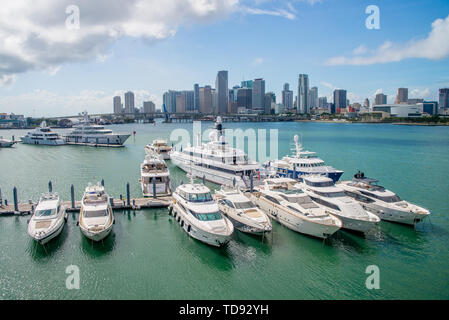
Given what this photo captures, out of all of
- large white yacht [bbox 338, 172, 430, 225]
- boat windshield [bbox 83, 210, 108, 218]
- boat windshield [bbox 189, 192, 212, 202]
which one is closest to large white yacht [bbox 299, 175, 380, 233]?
large white yacht [bbox 338, 172, 430, 225]

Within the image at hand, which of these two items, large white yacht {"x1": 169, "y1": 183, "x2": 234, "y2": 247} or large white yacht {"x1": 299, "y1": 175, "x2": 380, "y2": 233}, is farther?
large white yacht {"x1": 299, "y1": 175, "x2": 380, "y2": 233}

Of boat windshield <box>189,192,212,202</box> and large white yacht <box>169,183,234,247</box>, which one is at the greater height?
boat windshield <box>189,192,212,202</box>

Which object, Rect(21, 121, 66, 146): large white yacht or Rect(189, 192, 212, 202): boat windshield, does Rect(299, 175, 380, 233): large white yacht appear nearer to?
Rect(189, 192, 212, 202): boat windshield

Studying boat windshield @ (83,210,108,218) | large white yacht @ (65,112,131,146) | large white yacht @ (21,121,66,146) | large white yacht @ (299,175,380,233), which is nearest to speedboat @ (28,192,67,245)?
boat windshield @ (83,210,108,218)

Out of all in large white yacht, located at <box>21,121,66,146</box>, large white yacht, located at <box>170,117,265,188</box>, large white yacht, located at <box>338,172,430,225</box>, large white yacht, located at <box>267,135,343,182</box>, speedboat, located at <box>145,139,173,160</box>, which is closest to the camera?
large white yacht, located at <box>338,172,430,225</box>

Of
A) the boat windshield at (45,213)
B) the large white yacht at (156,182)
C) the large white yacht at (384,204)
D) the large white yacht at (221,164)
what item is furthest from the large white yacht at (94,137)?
the large white yacht at (384,204)

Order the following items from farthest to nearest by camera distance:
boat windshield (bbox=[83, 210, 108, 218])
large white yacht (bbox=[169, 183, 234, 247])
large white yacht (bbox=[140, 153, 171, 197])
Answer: large white yacht (bbox=[140, 153, 171, 197]), boat windshield (bbox=[83, 210, 108, 218]), large white yacht (bbox=[169, 183, 234, 247])

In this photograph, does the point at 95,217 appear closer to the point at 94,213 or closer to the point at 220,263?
the point at 94,213

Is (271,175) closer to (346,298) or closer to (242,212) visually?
(242,212)

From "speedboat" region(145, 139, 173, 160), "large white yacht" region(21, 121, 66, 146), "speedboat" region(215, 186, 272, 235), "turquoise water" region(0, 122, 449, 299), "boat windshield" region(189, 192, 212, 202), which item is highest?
"large white yacht" region(21, 121, 66, 146)
